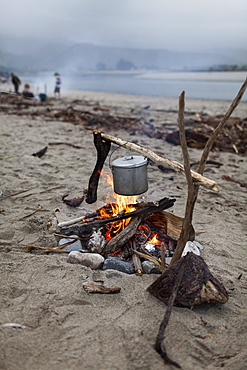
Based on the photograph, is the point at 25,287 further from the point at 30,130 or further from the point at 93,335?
the point at 30,130

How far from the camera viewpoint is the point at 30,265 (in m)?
3.19

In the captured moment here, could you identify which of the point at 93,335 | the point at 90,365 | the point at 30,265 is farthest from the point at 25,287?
the point at 90,365

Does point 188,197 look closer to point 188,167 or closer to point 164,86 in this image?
point 188,167

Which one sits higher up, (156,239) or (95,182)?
(95,182)

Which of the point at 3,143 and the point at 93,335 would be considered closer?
the point at 93,335

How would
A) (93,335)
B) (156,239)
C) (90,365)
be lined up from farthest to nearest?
1. (156,239)
2. (93,335)
3. (90,365)

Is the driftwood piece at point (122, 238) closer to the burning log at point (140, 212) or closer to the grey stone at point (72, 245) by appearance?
the burning log at point (140, 212)

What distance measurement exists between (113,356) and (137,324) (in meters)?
0.38

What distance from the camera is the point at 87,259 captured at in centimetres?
326

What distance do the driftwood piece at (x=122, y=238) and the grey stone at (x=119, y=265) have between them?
163 millimetres

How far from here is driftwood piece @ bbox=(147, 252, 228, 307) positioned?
262 cm

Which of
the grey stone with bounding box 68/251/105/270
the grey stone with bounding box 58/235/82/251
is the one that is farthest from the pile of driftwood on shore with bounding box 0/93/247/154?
the grey stone with bounding box 68/251/105/270

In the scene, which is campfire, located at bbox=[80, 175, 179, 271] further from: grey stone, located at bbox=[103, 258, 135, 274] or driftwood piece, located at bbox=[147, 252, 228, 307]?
driftwood piece, located at bbox=[147, 252, 228, 307]

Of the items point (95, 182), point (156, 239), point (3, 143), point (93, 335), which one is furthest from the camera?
point (3, 143)
